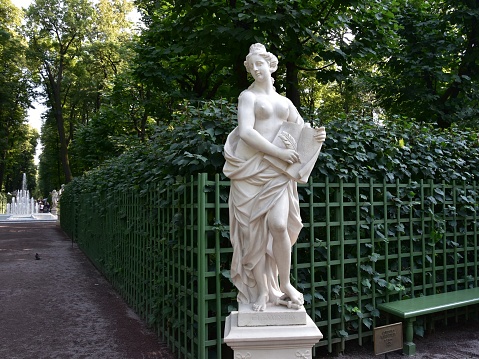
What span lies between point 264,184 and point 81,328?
4421 millimetres

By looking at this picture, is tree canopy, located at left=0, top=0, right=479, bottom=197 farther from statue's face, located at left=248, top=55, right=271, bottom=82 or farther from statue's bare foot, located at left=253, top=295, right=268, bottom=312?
statue's bare foot, located at left=253, top=295, right=268, bottom=312

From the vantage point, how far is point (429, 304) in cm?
508

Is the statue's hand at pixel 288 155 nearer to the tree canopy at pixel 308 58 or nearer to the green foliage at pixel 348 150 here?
the green foliage at pixel 348 150

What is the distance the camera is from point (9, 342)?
5508 millimetres

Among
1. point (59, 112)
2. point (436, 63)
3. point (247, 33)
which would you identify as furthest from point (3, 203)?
point (436, 63)

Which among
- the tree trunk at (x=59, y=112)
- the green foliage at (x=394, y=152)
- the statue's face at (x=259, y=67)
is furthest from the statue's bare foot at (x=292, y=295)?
the tree trunk at (x=59, y=112)

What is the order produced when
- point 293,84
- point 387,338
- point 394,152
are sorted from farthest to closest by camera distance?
point 293,84, point 394,152, point 387,338

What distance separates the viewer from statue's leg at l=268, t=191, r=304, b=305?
119 inches

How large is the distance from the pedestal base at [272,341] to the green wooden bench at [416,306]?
224cm

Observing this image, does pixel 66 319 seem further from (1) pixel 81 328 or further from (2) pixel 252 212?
(2) pixel 252 212

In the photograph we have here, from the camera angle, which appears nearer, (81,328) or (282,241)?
(282,241)

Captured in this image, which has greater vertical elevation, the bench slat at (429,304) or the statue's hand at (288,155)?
the statue's hand at (288,155)

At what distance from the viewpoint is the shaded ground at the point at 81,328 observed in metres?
5.09

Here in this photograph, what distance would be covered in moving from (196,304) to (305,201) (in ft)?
5.53
